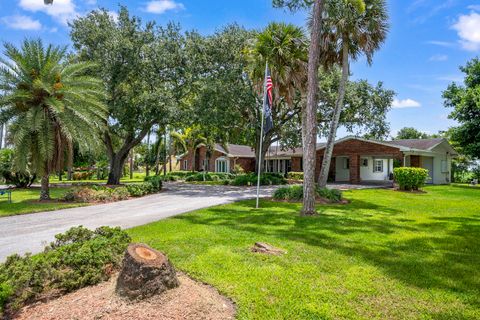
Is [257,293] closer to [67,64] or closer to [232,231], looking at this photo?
[232,231]

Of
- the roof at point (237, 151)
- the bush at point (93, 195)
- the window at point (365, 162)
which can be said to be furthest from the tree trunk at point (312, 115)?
the roof at point (237, 151)

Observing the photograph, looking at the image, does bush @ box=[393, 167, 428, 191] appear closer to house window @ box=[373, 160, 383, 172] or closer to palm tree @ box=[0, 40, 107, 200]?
house window @ box=[373, 160, 383, 172]

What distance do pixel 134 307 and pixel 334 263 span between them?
3253 mm

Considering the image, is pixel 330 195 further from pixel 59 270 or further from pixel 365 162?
pixel 365 162

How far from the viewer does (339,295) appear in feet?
14.3

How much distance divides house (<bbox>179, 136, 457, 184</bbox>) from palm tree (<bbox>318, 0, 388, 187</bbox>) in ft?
36.4

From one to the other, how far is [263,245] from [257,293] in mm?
1923

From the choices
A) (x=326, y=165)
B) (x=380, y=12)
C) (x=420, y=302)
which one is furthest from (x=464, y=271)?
(x=380, y=12)

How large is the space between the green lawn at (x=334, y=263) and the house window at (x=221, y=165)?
3290 cm

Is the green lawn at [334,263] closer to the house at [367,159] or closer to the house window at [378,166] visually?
the house at [367,159]

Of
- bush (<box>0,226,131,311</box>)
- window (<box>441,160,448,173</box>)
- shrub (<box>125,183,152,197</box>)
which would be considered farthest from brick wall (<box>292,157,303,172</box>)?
bush (<box>0,226,131,311</box>)

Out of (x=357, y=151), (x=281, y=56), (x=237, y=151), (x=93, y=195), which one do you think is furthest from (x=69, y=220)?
(x=237, y=151)

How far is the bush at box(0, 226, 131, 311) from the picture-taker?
4191mm

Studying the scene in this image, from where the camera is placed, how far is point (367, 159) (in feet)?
105
